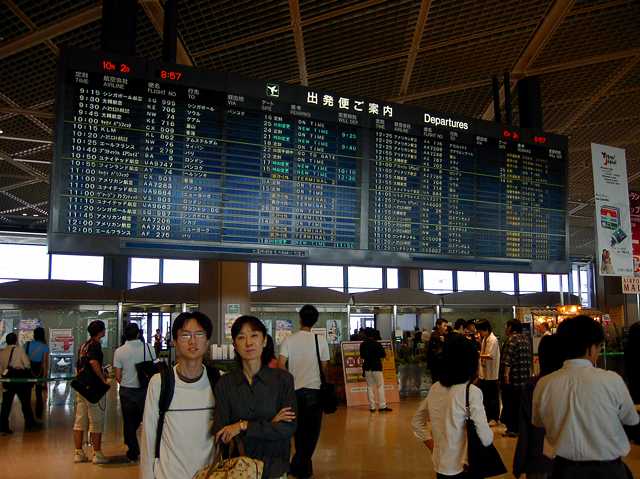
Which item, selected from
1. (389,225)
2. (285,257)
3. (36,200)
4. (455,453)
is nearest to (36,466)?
(285,257)

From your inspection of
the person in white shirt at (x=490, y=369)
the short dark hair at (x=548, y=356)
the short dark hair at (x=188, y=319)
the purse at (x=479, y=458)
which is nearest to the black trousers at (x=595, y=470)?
the purse at (x=479, y=458)

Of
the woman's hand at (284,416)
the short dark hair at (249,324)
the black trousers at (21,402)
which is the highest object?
the short dark hair at (249,324)

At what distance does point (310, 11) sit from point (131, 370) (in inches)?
157

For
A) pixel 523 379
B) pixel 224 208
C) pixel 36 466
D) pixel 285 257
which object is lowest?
pixel 36 466

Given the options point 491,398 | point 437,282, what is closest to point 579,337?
point 491,398

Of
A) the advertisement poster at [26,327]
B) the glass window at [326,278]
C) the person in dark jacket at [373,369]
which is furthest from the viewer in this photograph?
the glass window at [326,278]

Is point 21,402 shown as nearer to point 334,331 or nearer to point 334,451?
point 334,451

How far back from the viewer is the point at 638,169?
1109 cm

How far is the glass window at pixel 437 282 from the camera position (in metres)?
26.0

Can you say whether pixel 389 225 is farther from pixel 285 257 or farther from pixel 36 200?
pixel 36 200

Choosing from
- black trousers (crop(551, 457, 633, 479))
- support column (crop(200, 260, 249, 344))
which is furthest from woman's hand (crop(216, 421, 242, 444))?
support column (crop(200, 260, 249, 344))

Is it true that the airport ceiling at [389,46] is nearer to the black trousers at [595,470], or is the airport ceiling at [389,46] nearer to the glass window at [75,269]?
the black trousers at [595,470]

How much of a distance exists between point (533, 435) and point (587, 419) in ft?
2.84

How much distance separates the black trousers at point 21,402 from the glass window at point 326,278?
15519 mm
